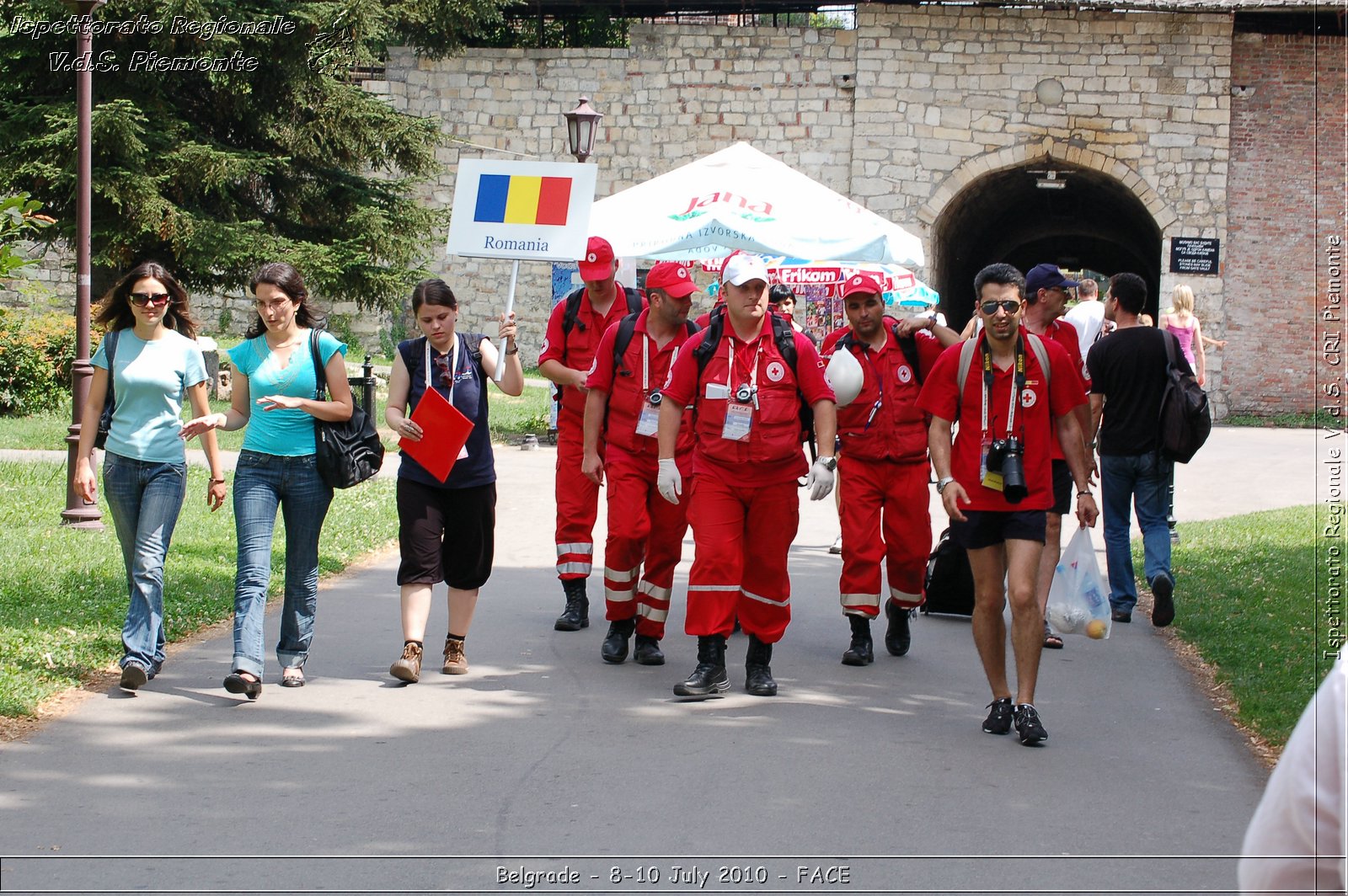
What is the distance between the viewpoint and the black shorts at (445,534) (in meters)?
6.57

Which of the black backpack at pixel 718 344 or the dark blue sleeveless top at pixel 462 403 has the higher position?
the black backpack at pixel 718 344

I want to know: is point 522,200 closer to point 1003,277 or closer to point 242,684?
point 1003,277

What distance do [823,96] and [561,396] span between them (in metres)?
19.3

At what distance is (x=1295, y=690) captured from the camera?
650cm

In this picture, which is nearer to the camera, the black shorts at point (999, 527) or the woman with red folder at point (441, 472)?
the black shorts at point (999, 527)

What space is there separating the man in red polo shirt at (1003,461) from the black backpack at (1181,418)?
2.31 metres

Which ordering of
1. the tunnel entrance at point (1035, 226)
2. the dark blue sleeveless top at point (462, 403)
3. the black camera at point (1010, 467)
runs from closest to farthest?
the black camera at point (1010, 467), the dark blue sleeveless top at point (462, 403), the tunnel entrance at point (1035, 226)

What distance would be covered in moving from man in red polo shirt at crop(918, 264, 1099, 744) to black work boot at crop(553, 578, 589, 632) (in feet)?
8.28

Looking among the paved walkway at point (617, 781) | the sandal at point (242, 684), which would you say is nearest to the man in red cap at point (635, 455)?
the paved walkway at point (617, 781)

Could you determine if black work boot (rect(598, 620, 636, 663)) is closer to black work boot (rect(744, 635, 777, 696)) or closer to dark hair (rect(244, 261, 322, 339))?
black work boot (rect(744, 635, 777, 696))

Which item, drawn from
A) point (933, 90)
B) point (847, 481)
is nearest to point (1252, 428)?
point (933, 90)

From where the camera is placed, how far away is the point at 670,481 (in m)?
6.48

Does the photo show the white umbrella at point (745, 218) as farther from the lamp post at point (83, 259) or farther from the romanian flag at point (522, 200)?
the lamp post at point (83, 259)

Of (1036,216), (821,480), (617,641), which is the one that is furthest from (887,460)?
(1036,216)
